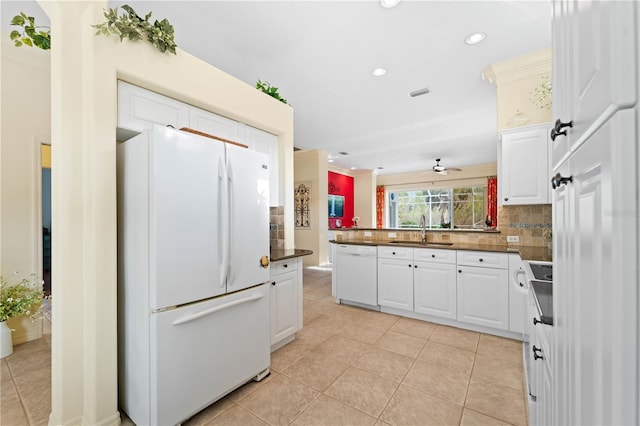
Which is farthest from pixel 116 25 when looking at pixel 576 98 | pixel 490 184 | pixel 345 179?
pixel 490 184

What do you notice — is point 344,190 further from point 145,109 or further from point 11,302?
point 11,302

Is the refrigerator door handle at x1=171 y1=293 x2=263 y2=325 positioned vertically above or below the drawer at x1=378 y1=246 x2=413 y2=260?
below

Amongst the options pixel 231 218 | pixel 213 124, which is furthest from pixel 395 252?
pixel 213 124

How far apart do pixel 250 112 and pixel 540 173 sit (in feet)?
9.64

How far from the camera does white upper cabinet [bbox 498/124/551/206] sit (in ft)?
8.77

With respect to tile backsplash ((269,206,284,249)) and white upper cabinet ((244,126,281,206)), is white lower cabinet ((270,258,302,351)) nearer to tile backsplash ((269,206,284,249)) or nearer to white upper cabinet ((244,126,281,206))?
tile backsplash ((269,206,284,249))

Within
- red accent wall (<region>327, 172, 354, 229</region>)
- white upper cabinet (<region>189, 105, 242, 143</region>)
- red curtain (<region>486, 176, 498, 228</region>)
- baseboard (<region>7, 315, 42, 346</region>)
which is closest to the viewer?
white upper cabinet (<region>189, 105, 242, 143</region>)

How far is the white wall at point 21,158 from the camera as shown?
8.38 feet

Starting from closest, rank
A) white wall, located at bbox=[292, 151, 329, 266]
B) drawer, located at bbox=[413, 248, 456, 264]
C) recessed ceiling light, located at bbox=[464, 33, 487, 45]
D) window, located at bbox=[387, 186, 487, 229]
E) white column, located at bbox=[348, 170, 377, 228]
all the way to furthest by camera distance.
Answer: recessed ceiling light, located at bbox=[464, 33, 487, 45] → drawer, located at bbox=[413, 248, 456, 264] → white wall, located at bbox=[292, 151, 329, 266] → window, located at bbox=[387, 186, 487, 229] → white column, located at bbox=[348, 170, 377, 228]

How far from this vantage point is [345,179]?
9.11m

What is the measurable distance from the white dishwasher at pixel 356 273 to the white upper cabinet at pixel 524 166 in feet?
5.41

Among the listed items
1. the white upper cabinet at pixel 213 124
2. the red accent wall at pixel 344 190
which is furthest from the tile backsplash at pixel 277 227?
the red accent wall at pixel 344 190

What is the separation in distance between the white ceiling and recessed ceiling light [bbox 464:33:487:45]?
0.17 ft

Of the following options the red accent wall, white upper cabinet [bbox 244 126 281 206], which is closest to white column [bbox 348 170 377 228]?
the red accent wall
